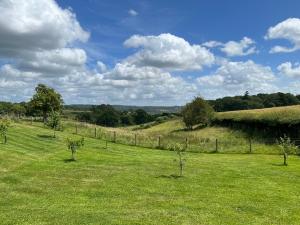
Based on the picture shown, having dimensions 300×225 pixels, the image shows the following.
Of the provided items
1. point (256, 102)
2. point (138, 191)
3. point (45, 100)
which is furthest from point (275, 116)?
point (256, 102)

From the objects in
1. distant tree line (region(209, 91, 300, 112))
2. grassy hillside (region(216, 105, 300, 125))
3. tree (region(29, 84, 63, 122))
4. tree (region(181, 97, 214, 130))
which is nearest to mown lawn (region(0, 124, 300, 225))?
grassy hillside (region(216, 105, 300, 125))

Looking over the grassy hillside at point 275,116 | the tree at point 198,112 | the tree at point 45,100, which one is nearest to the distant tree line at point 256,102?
the tree at point 198,112

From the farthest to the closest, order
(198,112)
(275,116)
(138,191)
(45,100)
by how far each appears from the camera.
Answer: (198,112) < (45,100) < (275,116) < (138,191)

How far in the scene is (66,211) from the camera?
763 inches

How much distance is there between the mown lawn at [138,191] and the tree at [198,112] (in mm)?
55120

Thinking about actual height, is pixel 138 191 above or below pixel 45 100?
below

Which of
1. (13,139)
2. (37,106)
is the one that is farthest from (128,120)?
(13,139)

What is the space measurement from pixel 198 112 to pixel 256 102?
246 feet

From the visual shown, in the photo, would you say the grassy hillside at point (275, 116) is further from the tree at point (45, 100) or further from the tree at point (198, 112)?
the tree at point (45, 100)

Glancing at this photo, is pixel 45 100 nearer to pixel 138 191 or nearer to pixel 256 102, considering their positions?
pixel 138 191

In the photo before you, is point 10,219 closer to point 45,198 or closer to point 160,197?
point 45,198

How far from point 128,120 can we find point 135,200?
177137mm

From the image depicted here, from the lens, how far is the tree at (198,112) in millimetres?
95688

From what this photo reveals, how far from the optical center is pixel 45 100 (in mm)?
81500
